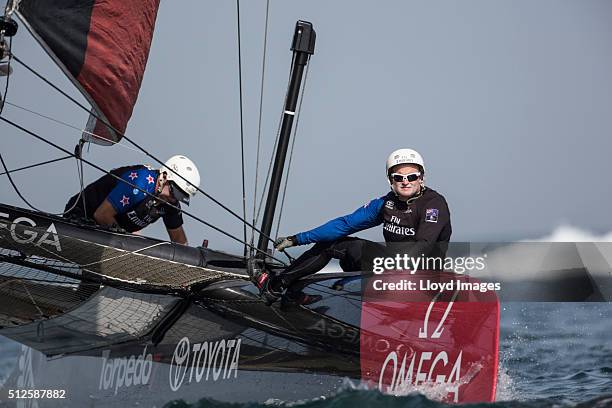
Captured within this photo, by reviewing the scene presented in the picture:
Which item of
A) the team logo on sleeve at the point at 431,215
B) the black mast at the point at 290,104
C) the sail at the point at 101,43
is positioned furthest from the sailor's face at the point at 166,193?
the team logo on sleeve at the point at 431,215

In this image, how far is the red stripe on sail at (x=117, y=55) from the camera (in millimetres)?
4539

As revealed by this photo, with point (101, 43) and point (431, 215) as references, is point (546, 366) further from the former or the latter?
point (101, 43)

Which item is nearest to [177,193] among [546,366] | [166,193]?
[166,193]

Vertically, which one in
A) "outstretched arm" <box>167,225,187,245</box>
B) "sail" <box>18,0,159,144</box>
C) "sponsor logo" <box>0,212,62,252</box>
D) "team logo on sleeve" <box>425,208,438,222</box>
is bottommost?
"sponsor logo" <box>0,212,62,252</box>

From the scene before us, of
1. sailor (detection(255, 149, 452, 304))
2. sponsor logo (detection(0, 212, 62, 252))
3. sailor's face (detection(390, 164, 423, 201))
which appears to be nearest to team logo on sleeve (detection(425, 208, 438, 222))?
sailor (detection(255, 149, 452, 304))

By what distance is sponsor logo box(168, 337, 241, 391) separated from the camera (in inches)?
177

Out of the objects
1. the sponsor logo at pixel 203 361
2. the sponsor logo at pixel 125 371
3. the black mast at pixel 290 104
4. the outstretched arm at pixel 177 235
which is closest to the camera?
the sponsor logo at pixel 203 361

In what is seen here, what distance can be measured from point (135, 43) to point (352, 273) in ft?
6.19

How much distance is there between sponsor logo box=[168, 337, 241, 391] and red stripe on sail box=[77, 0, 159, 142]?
49.0 inches

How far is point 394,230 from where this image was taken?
426cm

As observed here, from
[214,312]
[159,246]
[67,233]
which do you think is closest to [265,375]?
[214,312]

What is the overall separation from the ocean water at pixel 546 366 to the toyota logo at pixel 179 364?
105 millimetres

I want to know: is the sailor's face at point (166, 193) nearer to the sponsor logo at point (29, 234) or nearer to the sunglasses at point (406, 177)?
the sponsor logo at point (29, 234)

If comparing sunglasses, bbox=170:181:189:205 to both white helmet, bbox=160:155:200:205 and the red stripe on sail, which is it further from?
the red stripe on sail
